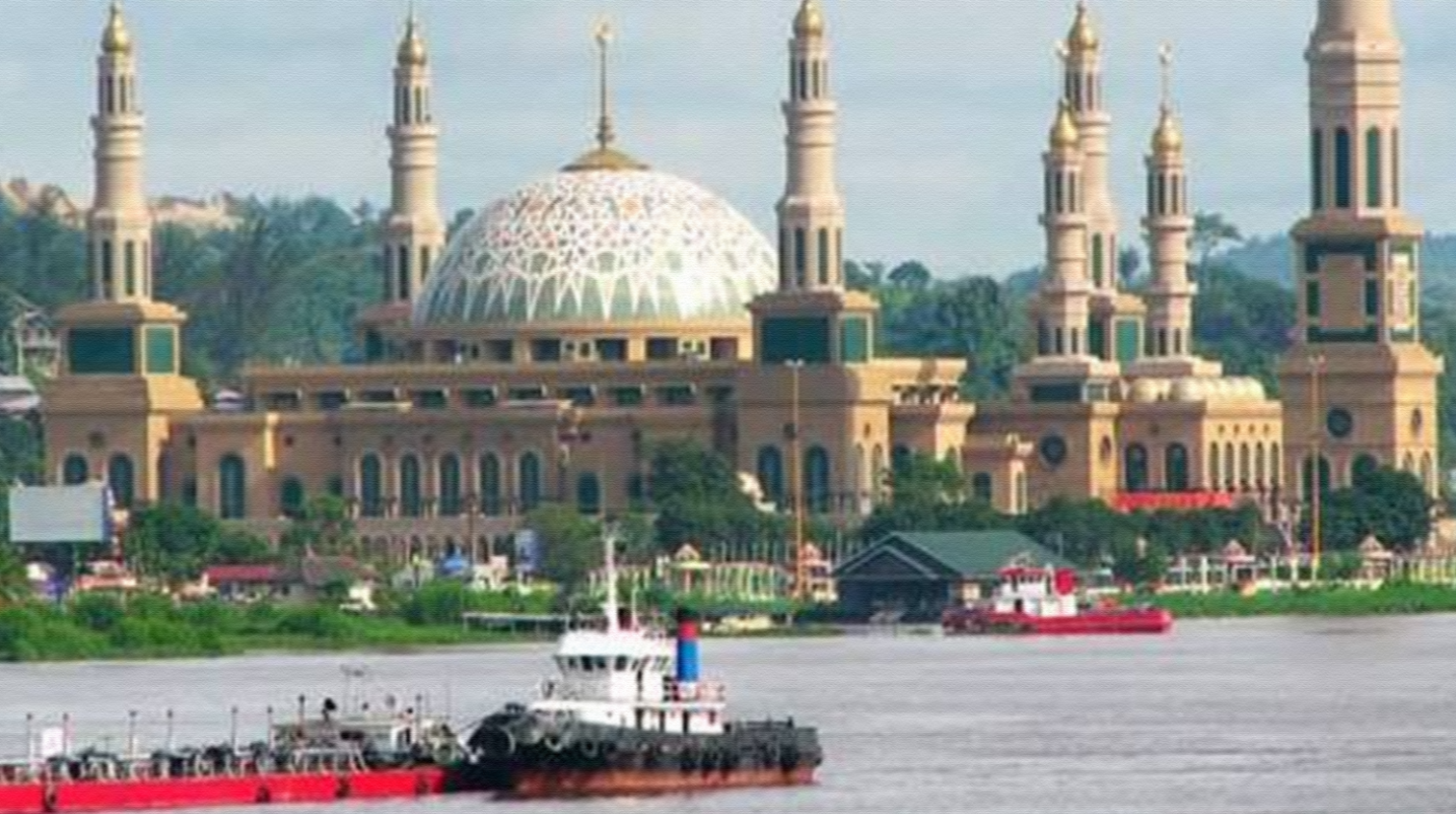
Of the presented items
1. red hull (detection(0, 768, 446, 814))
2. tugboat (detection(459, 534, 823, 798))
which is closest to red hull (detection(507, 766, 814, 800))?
tugboat (detection(459, 534, 823, 798))

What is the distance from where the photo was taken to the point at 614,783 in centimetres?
12988

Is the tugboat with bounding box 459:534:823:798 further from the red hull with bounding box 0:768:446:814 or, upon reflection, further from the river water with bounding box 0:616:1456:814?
the red hull with bounding box 0:768:446:814

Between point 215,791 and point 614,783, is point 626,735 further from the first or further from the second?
point 215,791

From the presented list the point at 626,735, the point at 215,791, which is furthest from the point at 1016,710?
the point at 215,791

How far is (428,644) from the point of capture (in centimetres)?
19562

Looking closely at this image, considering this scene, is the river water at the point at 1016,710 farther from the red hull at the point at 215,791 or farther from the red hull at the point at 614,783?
the red hull at the point at 215,791

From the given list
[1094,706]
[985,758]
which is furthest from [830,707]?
[985,758]

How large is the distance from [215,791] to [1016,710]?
103ft

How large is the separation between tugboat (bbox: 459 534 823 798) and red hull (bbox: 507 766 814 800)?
0.01 meters

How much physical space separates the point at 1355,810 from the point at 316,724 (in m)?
17.1

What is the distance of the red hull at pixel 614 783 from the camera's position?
129 metres

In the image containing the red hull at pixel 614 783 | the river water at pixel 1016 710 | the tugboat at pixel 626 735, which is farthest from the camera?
the river water at pixel 1016 710

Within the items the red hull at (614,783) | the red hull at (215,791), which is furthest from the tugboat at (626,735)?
the red hull at (215,791)

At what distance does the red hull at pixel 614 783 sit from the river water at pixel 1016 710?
829 mm
